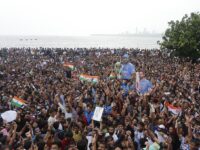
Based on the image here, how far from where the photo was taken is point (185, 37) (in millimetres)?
39750

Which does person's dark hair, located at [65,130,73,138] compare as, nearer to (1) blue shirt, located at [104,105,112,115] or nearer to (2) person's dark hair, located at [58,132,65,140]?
(2) person's dark hair, located at [58,132,65,140]

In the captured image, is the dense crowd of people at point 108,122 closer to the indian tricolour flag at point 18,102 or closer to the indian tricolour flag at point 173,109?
the indian tricolour flag at point 173,109

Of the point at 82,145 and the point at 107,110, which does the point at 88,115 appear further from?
the point at 82,145

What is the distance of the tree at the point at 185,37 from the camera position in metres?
39.2

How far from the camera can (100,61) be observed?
119ft

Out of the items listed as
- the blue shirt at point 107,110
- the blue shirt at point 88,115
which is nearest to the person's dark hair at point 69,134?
the blue shirt at point 88,115

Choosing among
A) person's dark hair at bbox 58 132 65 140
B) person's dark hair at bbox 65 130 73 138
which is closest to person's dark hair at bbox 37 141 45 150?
person's dark hair at bbox 58 132 65 140

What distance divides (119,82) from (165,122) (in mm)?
7737

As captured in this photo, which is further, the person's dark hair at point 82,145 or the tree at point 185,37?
the tree at point 185,37

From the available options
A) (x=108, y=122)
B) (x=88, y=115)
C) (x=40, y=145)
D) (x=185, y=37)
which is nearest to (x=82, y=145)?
(x=40, y=145)

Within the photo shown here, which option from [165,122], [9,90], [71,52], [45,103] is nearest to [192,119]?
[165,122]

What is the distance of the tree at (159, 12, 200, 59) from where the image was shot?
3916cm

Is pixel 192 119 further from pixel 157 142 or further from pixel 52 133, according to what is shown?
pixel 52 133

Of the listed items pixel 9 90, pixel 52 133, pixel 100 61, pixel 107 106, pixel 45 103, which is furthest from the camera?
pixel 100 61
